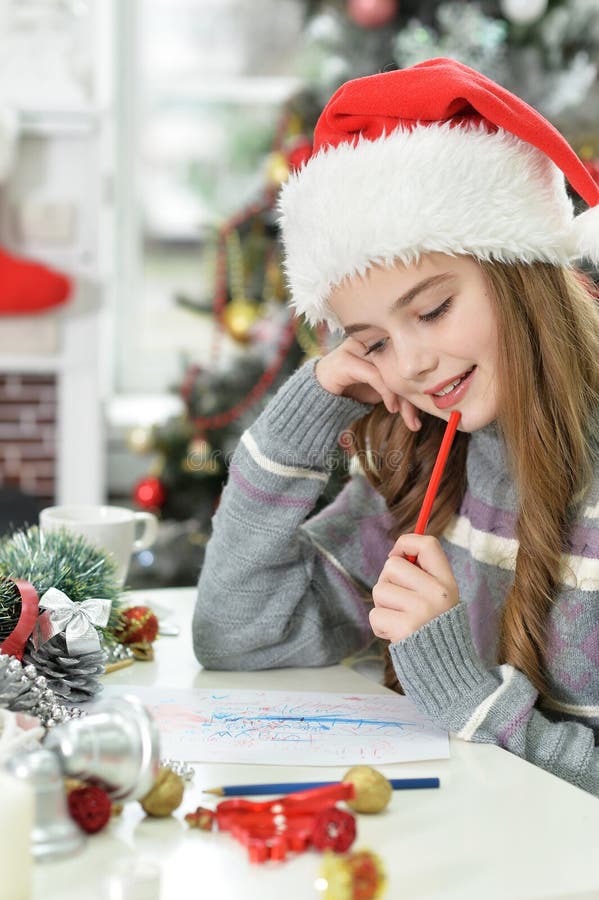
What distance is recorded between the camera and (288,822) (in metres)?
0.66

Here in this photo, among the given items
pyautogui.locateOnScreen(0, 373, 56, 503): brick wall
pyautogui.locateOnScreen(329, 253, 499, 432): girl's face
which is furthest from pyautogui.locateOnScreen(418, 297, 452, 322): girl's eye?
pyautogui.locateOnScreen(0, 373, 56, 503): brick wall

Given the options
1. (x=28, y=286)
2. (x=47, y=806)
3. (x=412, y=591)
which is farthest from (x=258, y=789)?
(x=28, y=286)

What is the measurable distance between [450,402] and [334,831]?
1.71 ft

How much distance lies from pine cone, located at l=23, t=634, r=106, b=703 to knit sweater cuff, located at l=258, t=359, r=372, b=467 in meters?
0.32

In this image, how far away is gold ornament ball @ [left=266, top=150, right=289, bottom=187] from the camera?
8.25ft

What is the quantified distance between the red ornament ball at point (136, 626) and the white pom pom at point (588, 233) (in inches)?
20.1

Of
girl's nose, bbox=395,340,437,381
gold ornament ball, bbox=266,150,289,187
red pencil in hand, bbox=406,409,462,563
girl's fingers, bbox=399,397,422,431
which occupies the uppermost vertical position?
gold ornament ball, bbox=266,150,289,187

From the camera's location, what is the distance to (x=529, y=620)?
3.35 feet

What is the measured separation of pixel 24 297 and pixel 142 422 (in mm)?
529

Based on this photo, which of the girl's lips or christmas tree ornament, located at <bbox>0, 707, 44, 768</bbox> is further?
the girl's lips

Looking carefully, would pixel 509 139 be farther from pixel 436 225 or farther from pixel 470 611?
pixel 470 611

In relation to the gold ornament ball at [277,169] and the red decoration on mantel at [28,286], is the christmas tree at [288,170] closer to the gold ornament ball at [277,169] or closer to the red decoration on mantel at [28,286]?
the gold ornament ball at [277,169]

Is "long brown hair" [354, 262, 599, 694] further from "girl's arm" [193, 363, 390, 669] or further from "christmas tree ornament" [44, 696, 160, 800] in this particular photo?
"christmas tree ornament" [44, 696, 160, 800]

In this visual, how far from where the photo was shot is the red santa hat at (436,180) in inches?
39.1
